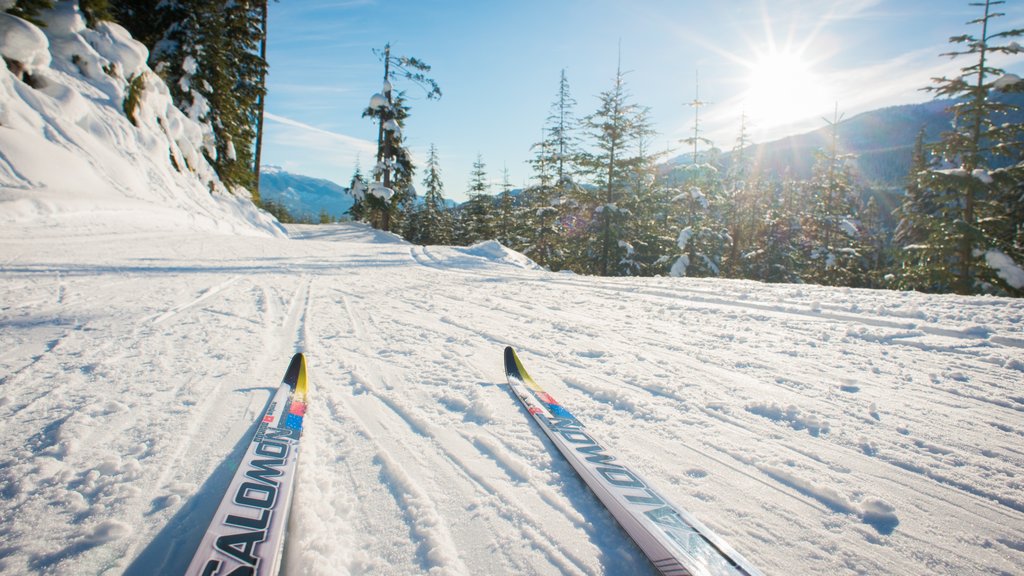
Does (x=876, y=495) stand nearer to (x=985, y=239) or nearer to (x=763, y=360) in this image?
(x=763, y=360)

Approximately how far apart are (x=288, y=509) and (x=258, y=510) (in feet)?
0.33

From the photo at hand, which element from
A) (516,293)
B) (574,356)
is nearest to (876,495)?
(574,356)

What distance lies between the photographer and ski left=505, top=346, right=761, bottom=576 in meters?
1.29

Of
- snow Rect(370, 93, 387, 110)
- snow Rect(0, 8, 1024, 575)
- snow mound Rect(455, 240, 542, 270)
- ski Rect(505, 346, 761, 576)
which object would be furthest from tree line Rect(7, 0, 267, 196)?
ski Rect(505, 346, 761, 576)

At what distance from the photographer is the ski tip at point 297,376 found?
2.52m

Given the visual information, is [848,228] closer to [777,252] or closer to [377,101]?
[777,252]

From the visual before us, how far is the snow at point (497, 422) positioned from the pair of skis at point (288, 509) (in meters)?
0.08

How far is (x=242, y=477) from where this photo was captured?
1.63 metres

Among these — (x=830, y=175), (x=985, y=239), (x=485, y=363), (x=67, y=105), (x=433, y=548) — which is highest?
(x=830, y=175)

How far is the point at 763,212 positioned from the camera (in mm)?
31391

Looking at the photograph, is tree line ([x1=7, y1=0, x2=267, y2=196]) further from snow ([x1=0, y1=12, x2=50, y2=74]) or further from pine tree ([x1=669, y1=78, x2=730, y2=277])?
pine tree ([x1=669, y1=78, x2=730, y2=277])

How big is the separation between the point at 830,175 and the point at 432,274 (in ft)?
85.1

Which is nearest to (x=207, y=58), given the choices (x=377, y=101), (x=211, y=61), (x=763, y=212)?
(x=211, y=61)

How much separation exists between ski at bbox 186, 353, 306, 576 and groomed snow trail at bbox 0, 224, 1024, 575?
0.26 feet
